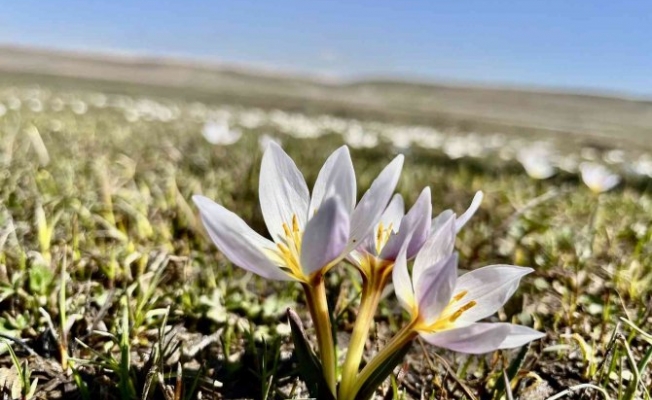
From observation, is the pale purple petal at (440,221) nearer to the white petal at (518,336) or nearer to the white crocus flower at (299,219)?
the white crocus flower at (299,219)

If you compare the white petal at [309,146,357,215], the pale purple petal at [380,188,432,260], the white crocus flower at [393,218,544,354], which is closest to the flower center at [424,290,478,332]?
the white crocus flower at [393,218,544,354]

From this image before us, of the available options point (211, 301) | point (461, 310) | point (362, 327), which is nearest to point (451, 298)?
point (461, 310)

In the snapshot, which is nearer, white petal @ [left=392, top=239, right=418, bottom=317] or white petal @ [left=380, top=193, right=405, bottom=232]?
white petal @ [left=392, top=239, right=418, bottom=317]

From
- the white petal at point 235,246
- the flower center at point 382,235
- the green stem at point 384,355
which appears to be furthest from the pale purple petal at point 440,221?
the white petal at point 235,246

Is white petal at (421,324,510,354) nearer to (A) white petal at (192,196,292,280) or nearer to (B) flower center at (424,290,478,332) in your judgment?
(B) flower center at (424,290,478,332)

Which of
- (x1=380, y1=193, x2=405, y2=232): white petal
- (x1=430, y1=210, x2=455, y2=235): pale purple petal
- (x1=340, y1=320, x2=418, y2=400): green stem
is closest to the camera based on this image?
(x1=340, y1=320, x2=418, y2=400): green stem

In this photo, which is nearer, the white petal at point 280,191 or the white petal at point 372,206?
the white petal at point 372,206
